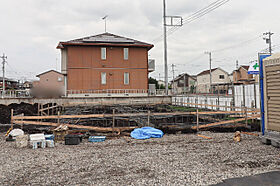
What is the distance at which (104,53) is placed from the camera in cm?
3080

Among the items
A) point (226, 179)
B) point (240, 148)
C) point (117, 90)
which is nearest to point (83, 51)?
point (117, 90)

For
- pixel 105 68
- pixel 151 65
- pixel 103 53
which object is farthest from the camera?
pixel 151 65

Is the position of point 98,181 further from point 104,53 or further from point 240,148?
point 104,53

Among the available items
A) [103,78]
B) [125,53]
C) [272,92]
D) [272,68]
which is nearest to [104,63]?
[103,78]

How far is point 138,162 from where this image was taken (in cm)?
662

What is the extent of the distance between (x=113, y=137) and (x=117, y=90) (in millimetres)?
19924

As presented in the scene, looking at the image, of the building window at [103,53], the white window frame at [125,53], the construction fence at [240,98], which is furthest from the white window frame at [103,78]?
the construction fence at [240,98]

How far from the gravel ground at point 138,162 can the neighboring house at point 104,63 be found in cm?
2067

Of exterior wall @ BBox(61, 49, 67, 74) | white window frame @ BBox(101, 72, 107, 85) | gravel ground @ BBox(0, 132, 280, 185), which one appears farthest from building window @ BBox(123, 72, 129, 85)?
gravel ground @ BBox(0, 132, 280, 185)

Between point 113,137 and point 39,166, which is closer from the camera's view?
point 39,166

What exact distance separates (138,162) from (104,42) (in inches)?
1060

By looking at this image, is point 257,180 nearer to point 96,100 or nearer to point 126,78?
point 96,100

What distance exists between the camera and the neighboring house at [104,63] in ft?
96.6

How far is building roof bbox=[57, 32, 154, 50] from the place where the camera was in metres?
29.6
